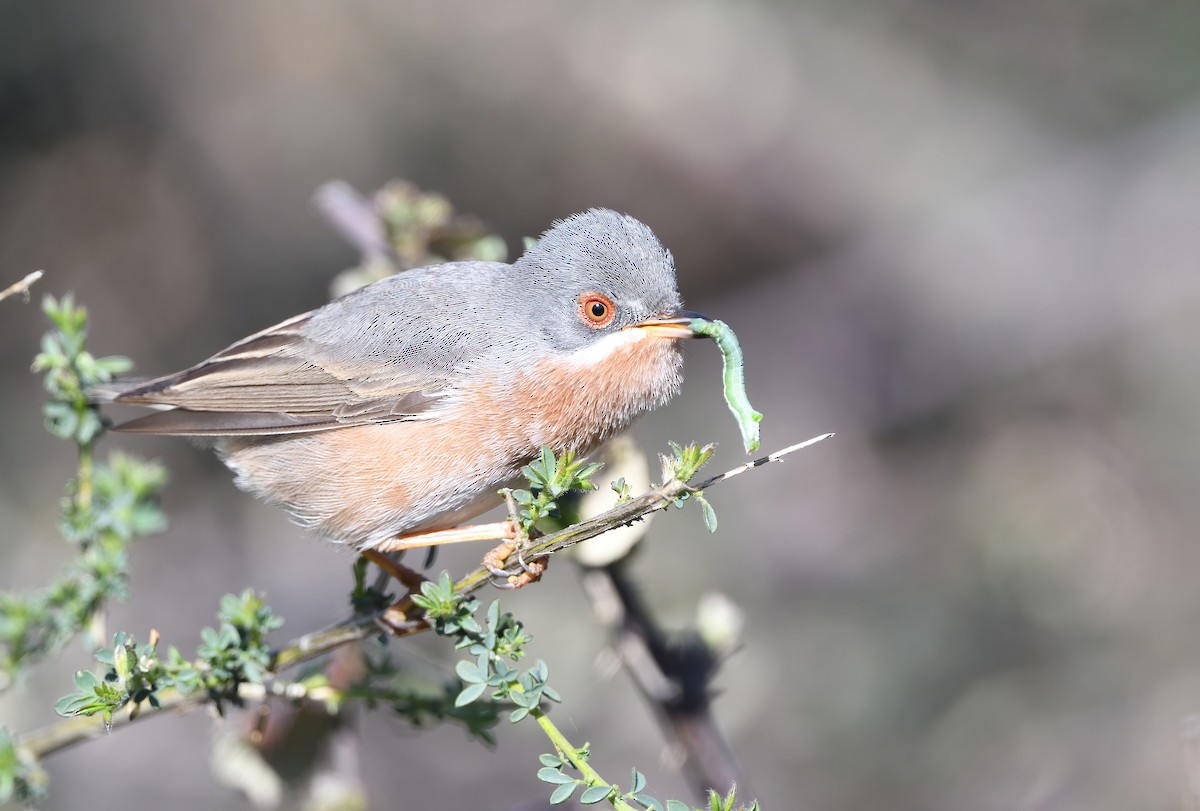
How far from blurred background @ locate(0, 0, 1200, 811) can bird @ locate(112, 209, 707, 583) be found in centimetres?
242

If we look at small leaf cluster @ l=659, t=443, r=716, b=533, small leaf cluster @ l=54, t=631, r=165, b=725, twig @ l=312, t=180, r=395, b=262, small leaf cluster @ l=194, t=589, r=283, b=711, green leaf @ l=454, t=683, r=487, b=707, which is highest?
twig @ l=312, t=180, r=395, b=262

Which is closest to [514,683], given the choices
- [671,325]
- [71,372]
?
[671,325]

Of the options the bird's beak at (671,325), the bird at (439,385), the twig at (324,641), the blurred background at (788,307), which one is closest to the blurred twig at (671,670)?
the bird at (439,385)

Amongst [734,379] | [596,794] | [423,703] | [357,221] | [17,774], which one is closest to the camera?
[596,794]

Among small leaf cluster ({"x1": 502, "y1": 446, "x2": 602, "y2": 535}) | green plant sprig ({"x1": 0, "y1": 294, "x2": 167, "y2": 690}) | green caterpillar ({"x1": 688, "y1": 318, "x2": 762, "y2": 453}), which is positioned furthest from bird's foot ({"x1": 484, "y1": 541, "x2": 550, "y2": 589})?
green plant sprig ({"x1": 0, "y1": 294, "x2": 167, "y2": 690})

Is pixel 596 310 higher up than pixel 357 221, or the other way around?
pixel 357 221

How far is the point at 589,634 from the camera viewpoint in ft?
21.1

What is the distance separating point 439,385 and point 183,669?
139cm

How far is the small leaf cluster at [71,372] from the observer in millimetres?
3355

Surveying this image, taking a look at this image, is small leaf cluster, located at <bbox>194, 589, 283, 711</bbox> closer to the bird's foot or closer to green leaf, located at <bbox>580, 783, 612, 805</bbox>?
the bird's foot

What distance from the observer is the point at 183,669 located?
2.92m

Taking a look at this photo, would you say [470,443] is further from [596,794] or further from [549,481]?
[596,794]

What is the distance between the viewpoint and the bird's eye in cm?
375

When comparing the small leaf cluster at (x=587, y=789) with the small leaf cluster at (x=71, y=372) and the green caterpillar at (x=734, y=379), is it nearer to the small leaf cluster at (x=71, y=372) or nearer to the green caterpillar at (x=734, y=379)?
the green caterpillar at (x=734, y=379)
